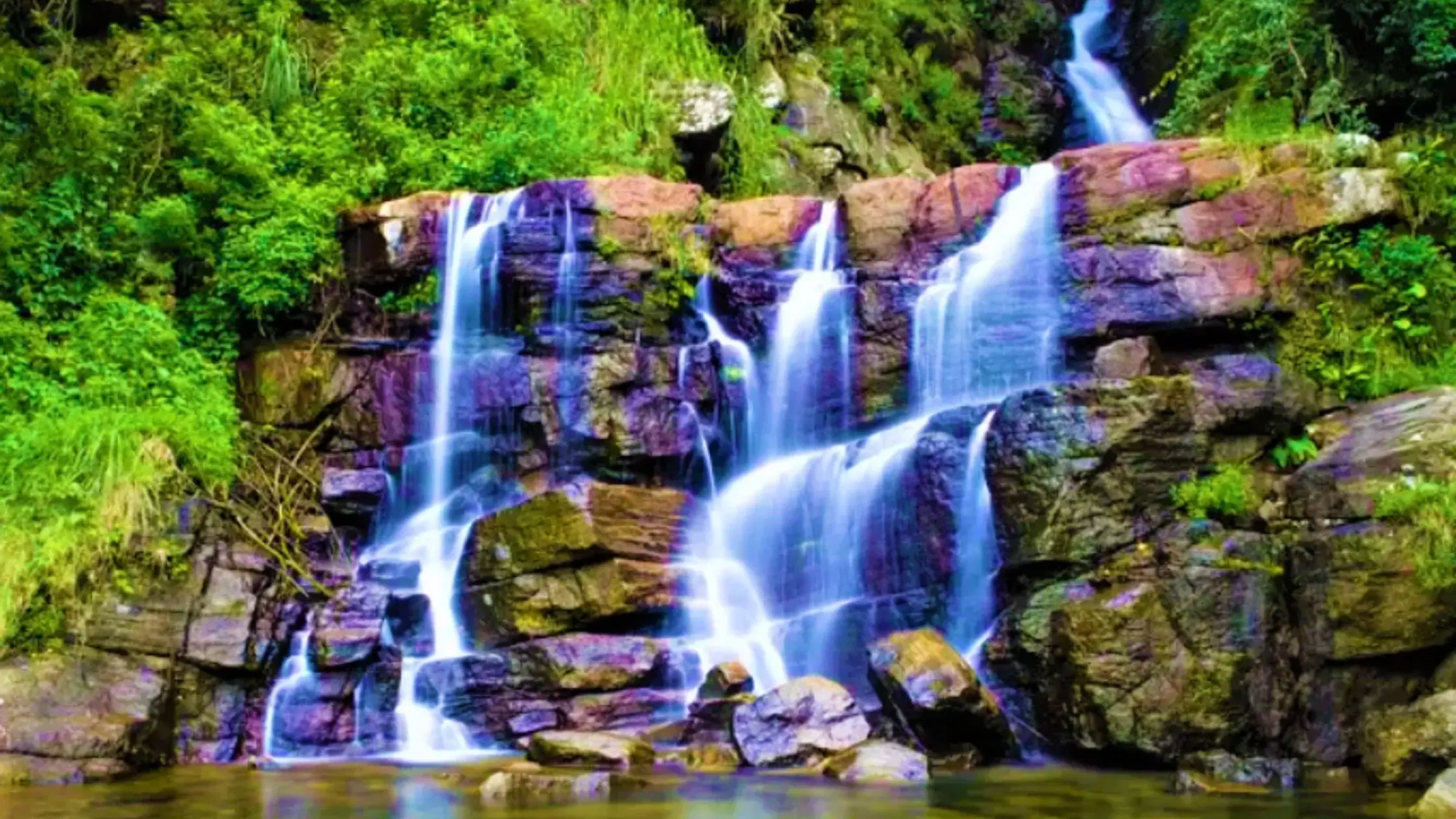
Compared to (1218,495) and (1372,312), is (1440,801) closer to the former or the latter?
(1218,495)

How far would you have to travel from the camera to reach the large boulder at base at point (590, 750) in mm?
8164

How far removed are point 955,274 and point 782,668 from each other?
4251 mm

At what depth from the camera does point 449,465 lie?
11906mm

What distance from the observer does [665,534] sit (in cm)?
1072

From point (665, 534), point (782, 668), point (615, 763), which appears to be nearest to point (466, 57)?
point (665, 534)

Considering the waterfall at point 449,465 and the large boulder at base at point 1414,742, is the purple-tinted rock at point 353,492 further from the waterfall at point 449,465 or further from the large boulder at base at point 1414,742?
the large boulder at base at point 1414,742

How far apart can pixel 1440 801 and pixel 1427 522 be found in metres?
2.19

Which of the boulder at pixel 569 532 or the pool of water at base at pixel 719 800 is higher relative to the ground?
the boulder at pixel 569 532

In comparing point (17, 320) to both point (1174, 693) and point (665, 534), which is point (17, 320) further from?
point (1174, 693)

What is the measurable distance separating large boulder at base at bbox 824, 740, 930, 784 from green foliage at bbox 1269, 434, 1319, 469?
3742 millimetres

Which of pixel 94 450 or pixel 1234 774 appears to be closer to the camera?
pixel 1234 774

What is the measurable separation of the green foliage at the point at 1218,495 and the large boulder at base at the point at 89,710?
7392mm

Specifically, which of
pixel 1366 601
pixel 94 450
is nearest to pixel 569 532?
pixel 94 450

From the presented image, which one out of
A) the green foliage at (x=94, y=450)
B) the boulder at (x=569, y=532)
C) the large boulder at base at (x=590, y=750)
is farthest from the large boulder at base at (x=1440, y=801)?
the green foliage at (x=94, y=450)
